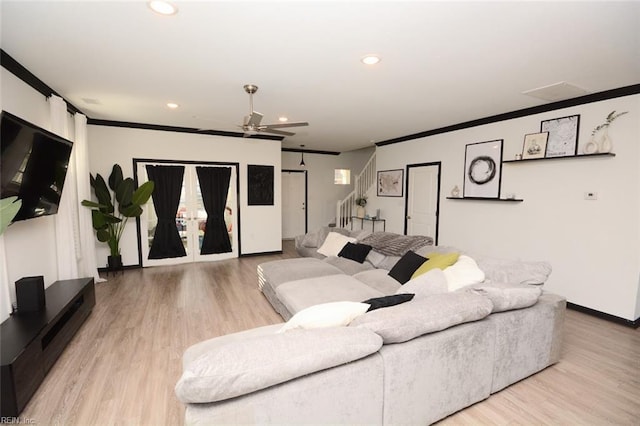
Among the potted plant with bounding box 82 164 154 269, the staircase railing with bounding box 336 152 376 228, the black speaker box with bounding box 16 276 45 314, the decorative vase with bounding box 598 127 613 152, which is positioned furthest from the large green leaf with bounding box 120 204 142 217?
the decorative vase with bounding box 598 127 613 152

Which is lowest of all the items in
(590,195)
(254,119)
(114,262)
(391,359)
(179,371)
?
(179,371)

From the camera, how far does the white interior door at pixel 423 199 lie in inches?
216

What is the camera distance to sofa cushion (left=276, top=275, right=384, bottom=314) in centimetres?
263

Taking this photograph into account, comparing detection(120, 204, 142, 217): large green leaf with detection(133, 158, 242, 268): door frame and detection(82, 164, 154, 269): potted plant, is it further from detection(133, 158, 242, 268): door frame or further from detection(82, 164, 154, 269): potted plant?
detection(133, 158, 242, 268): door frame

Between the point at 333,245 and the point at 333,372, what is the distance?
3290 mm

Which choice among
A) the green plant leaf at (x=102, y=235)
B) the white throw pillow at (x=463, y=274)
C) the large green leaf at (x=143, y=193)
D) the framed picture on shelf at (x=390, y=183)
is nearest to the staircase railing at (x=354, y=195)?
the framed picture on shelf at (x=390, y=183)

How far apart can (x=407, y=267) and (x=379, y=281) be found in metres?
0.34

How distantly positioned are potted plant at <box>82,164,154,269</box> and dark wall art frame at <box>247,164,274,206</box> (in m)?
1.84

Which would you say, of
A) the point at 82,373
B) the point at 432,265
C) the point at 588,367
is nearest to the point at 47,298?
the point at 82,373

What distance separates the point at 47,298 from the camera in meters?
2.79

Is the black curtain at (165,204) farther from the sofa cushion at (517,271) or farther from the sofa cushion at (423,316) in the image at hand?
the sofa cushion at (517,271)

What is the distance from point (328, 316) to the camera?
1.59 meters

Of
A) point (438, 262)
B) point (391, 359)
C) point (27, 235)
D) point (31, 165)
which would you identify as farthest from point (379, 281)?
point (27, 235)

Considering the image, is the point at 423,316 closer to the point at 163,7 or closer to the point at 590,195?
the point at 163,7
